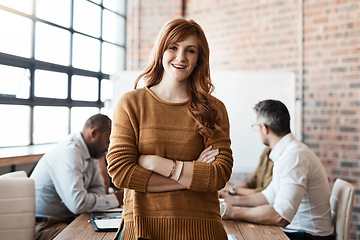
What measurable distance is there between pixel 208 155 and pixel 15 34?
268 centimetres

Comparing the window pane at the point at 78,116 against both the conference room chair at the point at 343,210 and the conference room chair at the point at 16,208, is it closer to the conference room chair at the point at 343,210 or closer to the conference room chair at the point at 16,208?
the conference room chair at the point at 16,208

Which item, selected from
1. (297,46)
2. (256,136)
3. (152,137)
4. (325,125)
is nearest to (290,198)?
(152,137)

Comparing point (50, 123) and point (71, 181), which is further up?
point (50, 123)

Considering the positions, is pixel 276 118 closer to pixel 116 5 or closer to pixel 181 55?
pixel 181 55

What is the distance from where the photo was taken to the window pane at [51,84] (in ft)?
11.9

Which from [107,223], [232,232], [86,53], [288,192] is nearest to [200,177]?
[232,232]

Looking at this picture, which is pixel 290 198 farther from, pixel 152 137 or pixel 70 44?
pixel 70 44

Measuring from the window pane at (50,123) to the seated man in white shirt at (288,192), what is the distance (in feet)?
7.04

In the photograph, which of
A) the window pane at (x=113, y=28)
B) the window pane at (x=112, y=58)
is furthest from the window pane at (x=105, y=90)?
the window pane at (x=113, y=28)

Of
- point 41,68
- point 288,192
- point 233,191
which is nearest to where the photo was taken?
point 288,192

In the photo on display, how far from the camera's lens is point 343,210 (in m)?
2.29

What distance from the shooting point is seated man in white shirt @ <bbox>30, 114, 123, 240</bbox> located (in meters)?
2.32

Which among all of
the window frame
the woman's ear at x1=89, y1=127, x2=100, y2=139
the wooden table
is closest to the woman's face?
the wooden table

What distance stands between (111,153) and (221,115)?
18.4 inches
